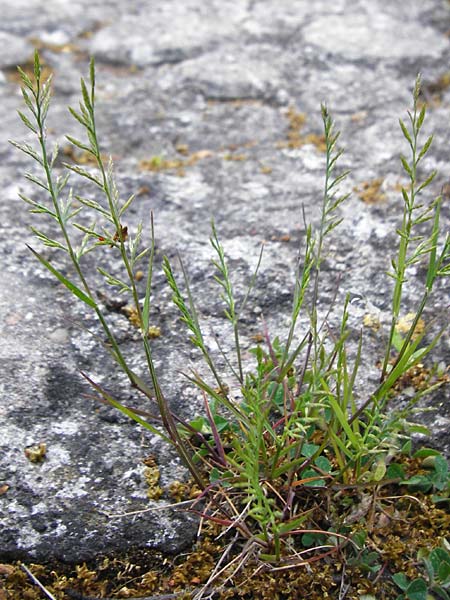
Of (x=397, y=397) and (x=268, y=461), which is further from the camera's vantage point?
(x=397, y=397)

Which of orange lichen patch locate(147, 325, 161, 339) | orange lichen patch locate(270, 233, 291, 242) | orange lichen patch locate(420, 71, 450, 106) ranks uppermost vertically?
orange lichen patch locate(420, 71, 450, 106)

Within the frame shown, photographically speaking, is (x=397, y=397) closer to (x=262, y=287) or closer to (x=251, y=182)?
(x=262, y=287)

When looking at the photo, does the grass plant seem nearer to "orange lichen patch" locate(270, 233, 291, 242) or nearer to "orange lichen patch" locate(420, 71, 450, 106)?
"orange lichen patch" locate(270, 233, 291, 242)

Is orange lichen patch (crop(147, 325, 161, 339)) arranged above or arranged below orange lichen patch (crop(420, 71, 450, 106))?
below

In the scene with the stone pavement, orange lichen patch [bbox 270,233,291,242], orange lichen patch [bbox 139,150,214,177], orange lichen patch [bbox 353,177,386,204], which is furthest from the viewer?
orange lichen patch [bbox 139,150,214,177]

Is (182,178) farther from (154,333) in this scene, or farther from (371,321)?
(371,321)

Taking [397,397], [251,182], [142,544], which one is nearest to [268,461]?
[142,544]

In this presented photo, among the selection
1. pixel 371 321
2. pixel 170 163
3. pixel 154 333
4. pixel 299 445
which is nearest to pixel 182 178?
pixel 170 163

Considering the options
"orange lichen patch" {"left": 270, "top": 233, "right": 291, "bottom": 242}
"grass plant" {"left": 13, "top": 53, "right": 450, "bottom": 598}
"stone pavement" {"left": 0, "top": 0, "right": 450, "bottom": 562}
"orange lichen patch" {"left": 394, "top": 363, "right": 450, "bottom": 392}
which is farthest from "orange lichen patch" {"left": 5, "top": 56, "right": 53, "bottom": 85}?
"orange lichen patch" {"left": 394, "top": 363, "right": 450, "bottom": 392}
